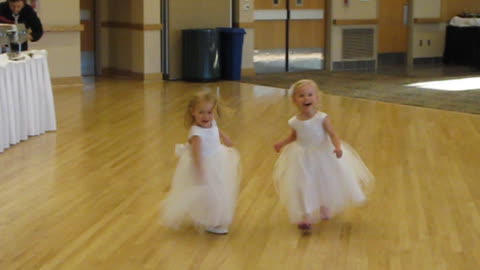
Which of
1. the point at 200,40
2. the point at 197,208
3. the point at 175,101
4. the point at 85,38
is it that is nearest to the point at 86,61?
the point at 85,38

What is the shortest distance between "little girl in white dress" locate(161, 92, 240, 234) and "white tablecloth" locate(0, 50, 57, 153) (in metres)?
3.05

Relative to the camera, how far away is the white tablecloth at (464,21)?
17.5 metres

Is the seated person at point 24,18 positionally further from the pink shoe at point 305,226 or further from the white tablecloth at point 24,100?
the pink shoe at point 305,226

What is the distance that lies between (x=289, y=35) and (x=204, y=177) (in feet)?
37.7

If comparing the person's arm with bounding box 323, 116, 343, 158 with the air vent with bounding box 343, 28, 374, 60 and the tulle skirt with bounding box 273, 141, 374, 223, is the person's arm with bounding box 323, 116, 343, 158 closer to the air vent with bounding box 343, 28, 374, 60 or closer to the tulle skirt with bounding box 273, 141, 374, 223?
the tulle skirt with bounding box 273, 141, 374, 223

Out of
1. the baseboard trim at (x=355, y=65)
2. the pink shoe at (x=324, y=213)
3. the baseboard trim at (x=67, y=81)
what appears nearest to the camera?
the pink shoe at (x=324, y=213)

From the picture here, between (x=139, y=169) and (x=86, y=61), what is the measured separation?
28.6 ft

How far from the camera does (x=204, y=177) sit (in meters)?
4.91

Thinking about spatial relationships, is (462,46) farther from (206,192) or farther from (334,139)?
(206,192)

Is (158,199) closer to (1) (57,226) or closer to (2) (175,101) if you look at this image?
(1) (57,226)

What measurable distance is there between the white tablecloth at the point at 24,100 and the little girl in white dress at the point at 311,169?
134 inches

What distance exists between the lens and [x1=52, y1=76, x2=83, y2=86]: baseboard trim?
13303mm

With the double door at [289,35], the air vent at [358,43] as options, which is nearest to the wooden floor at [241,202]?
the double door at [289,35]

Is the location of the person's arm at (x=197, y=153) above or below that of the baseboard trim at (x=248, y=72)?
above
